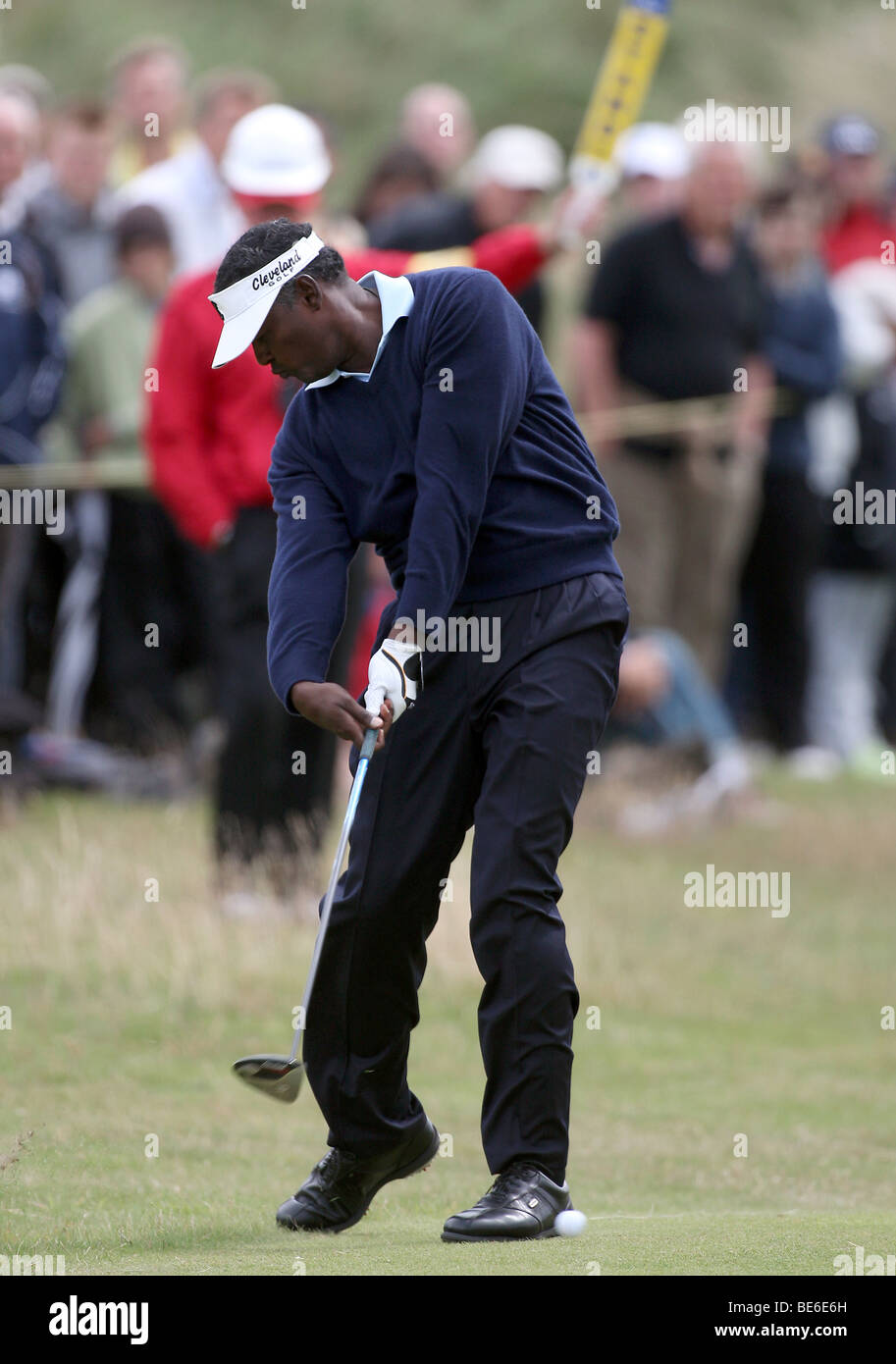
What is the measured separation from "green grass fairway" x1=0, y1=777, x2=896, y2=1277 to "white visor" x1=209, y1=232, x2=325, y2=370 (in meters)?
2.19

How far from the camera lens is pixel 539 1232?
612 centimetres

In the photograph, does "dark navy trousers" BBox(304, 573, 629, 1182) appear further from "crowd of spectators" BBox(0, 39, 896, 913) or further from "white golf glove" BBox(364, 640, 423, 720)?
"crowd of spectators" BBox(0, 39, 896, 913)

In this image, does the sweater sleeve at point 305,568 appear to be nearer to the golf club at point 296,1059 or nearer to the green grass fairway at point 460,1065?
the golf club at point 296,1059

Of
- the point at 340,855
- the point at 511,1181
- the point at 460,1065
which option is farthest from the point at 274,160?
the point at 511,1181

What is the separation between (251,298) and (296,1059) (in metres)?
1.86

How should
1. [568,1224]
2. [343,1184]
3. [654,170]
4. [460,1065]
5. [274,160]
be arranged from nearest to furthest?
[568,1224]
[343,1184]
[460,1065]
[274,160]
[654,170]

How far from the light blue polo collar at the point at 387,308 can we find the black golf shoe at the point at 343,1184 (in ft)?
6.52

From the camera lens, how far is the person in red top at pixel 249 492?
10055 millimetres

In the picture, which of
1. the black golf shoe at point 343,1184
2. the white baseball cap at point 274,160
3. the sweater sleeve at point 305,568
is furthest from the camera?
the white baseball cap at point 274,160

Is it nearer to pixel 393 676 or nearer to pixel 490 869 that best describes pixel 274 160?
pixel 393 676

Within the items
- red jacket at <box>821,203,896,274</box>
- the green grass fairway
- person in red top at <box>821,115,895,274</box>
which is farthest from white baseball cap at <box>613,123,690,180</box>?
the green grass fairway

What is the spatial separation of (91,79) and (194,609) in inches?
813

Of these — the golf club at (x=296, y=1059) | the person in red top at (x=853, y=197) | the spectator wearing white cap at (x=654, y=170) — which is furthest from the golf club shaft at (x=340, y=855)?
the person in red top at (x=853, y=197)

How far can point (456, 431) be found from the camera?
6082 millimetres
